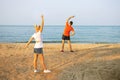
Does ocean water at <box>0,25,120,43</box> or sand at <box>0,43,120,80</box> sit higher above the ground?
sand at <box>0,43,120,80</box>

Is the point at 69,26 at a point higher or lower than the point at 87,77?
higher

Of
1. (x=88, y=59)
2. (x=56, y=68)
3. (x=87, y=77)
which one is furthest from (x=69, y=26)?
(x=87, y=77)

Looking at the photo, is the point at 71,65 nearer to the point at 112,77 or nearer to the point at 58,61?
the point at 58,61

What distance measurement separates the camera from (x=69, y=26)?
14.2 meters

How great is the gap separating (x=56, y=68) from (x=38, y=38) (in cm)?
181

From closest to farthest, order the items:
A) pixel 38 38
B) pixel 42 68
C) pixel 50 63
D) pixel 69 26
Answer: pixel 38 38 < pixel 42 68 < pixel 50 63 < pixel 69 26

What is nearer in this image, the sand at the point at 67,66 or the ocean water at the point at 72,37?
the sand at the point at 67,66

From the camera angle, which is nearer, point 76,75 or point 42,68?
point 76,75

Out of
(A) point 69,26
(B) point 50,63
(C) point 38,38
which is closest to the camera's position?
(C) point 38,38

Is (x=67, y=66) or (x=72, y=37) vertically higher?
(x=67, y=66)

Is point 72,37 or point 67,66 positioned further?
point 72,37

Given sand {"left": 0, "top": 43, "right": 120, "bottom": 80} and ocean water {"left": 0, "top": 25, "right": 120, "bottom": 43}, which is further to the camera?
ocean water {"left": 0, "top": 25, "right": 120, "bottom": 43}

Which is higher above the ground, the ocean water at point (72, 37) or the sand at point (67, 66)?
the sand at point (67, 66)

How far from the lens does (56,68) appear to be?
11.6 metres
